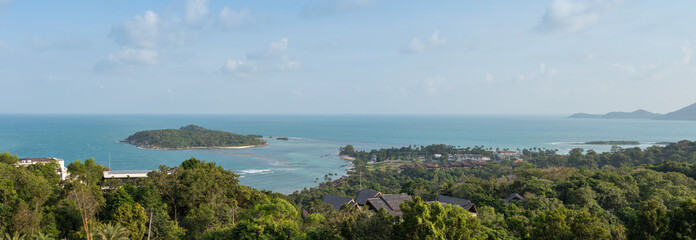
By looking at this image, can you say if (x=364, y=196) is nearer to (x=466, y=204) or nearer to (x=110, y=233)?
(x=466, y=204)

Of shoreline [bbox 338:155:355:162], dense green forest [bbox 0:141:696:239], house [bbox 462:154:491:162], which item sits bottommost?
shoreline [bbox 338:155:355:162]

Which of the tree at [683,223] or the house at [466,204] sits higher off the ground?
the tree at [683,223]

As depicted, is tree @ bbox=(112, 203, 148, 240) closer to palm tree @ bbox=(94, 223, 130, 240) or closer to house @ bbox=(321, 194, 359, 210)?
palm tree @ bbox=(94, 223, 130, 240)

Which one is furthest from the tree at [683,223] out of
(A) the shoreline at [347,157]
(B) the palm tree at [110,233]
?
(A) the shoreline at [347,157]

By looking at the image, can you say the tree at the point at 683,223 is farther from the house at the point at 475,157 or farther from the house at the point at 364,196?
the house at the point at 475,157

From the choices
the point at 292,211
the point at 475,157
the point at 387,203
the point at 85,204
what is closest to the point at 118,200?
the point at 85,204

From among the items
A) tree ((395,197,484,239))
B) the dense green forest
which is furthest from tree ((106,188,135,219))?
tree ((395,197,484,239))

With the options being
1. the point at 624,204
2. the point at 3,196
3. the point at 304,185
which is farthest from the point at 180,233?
the point at 304,185

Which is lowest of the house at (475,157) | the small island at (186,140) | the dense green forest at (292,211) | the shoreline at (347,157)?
the shoreline at (347,157)
